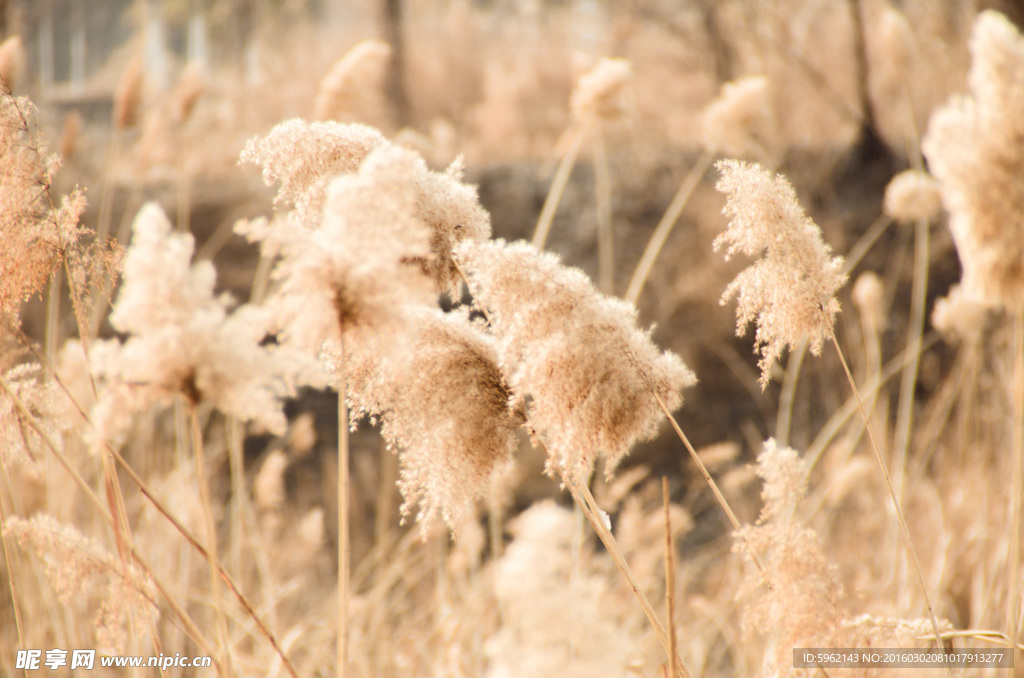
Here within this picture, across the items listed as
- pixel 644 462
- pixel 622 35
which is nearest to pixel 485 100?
pixel 622 35

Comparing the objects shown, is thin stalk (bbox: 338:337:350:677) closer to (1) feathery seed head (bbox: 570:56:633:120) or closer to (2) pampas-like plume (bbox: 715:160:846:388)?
(2) pampas-like plume (bbox: 715:160:846:388)

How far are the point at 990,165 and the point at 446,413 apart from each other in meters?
0.43

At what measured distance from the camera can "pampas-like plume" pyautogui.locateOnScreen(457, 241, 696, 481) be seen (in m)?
0.56

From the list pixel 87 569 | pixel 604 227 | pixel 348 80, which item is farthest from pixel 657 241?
pixel 87 569

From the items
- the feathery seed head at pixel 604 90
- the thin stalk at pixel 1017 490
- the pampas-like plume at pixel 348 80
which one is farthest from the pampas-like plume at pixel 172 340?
the pampas-like plume at pixel 348 80

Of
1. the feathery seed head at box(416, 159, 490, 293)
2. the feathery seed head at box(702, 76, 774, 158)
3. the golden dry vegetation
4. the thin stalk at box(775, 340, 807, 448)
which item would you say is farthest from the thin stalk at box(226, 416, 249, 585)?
the feathery seed head at box(702, 76, 774, 158)

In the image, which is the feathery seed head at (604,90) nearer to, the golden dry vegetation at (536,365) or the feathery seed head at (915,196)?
the golden dry vegetation at (536,365)

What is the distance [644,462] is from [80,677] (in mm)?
2403

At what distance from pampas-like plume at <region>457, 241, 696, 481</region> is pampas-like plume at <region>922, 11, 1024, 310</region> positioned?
224mm

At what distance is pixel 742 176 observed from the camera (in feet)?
2.09

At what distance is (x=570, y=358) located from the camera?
1.85 feet

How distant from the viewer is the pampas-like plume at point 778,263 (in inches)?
24.8

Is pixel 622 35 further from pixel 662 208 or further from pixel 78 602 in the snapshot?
pixel 78 602

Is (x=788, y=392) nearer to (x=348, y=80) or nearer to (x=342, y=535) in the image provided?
(x=348, y=80)
